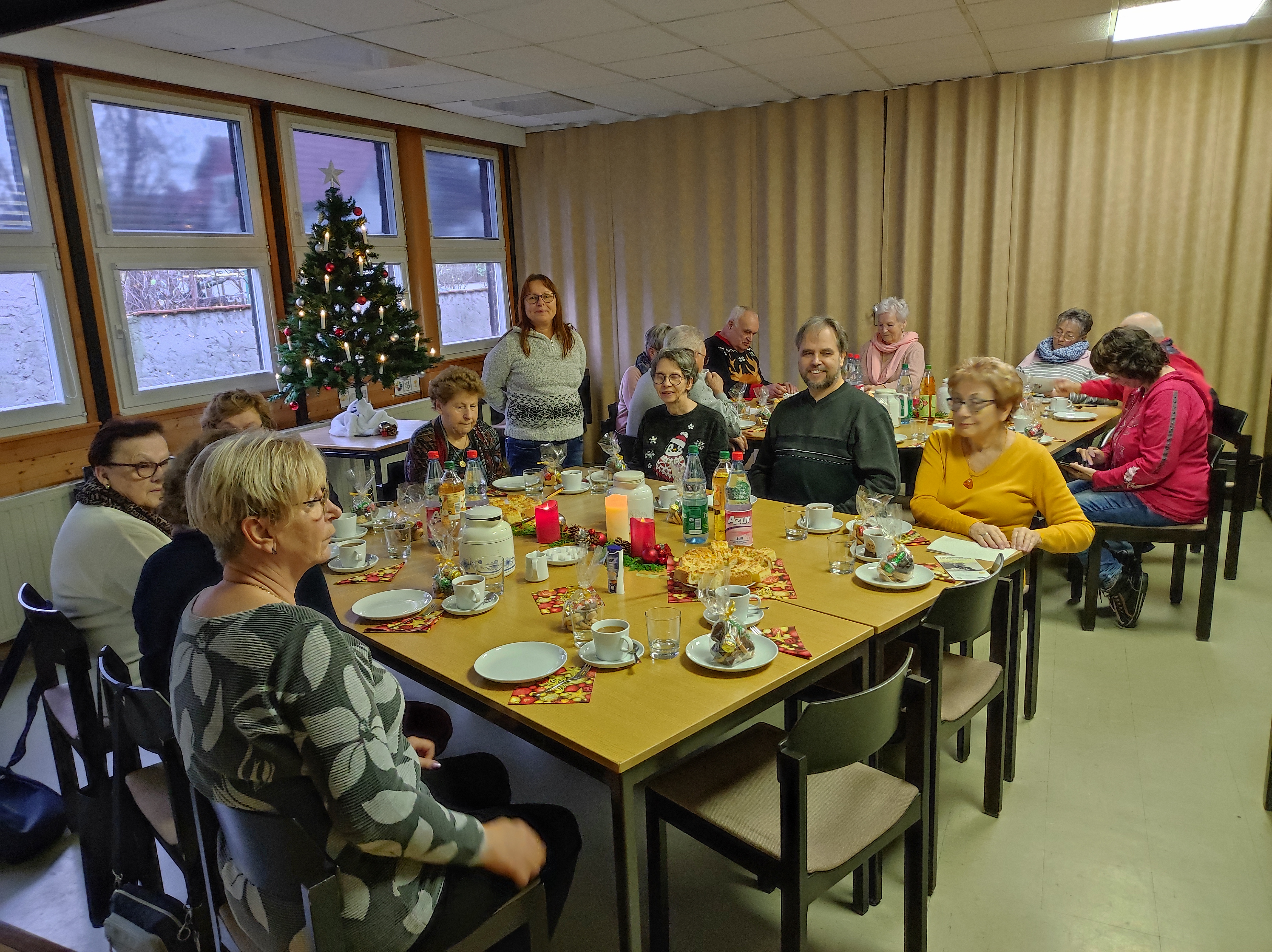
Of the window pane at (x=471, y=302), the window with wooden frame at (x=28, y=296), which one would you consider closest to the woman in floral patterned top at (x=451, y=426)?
the window with wooden frame at (x=28, y=296)

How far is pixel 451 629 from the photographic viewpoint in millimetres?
2123

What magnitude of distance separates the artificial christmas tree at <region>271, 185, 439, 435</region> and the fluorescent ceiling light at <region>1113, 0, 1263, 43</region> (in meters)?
4.23

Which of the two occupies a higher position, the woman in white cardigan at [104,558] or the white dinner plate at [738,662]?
the woman in white cardigan at [104,558]

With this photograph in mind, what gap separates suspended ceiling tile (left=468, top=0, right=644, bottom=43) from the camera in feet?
12.7

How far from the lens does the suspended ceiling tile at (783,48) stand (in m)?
4.57

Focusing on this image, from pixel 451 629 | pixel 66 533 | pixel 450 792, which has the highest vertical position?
pixel 66 533

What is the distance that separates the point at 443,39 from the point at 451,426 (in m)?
2.21

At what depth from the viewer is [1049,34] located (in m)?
4.66

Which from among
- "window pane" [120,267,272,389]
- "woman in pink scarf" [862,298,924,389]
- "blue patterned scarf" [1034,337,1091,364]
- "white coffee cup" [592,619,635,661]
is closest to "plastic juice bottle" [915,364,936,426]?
"woman in pink scarf" [862,298,924,389]

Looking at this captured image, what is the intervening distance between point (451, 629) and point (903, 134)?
17.7 ft

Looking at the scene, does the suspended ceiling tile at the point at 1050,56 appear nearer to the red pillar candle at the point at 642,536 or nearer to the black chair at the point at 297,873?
the red pillar candle at the point at 642,536

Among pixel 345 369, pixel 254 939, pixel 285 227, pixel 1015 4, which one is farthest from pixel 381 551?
pixel 1015 4

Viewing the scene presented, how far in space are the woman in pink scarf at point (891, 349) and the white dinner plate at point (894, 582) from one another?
3.31 metres

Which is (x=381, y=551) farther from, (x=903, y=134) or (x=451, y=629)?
(x=903, y=134)
